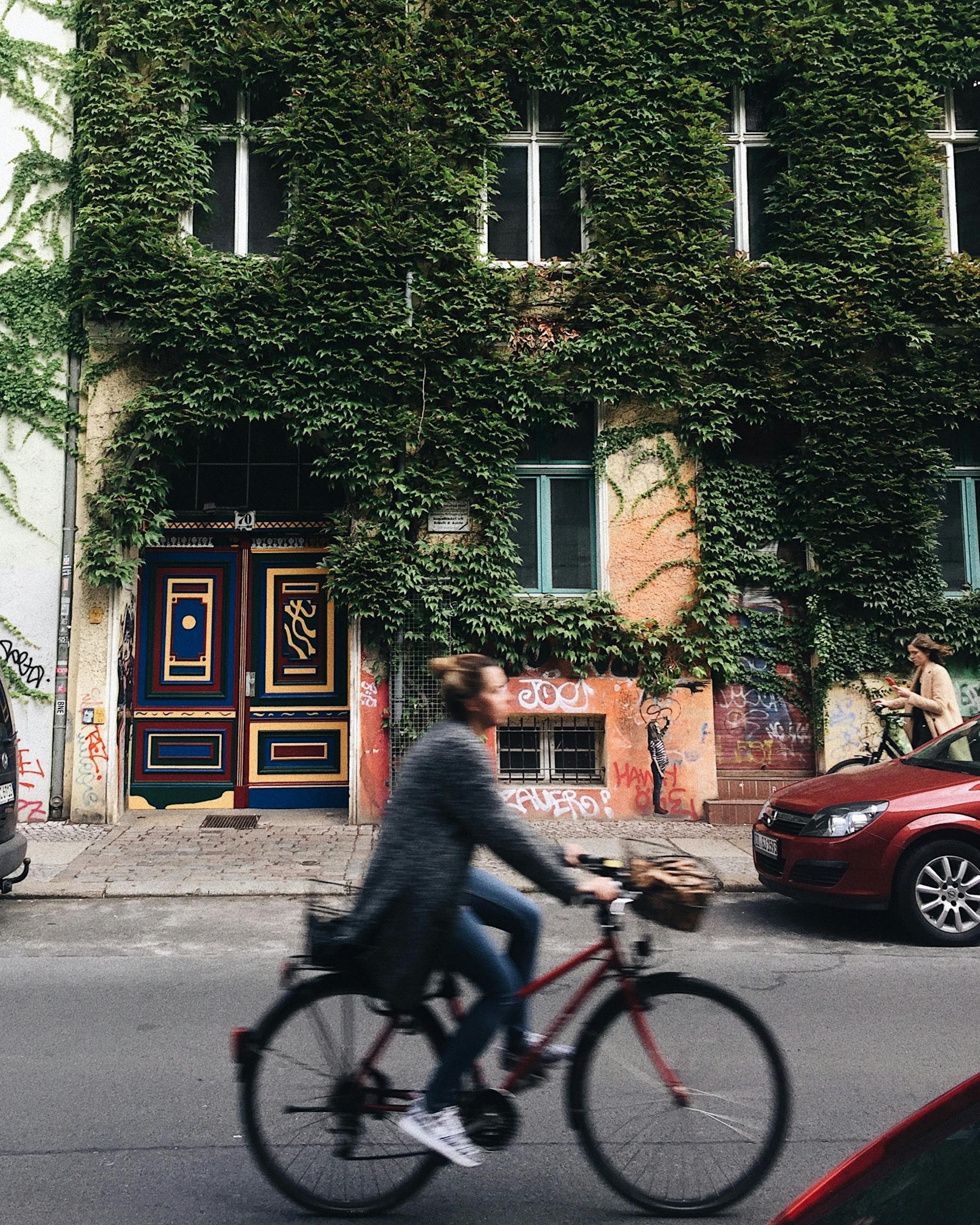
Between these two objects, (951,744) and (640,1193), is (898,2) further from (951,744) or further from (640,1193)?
(640,1193)

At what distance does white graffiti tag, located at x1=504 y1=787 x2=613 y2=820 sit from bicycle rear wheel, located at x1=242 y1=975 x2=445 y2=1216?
8058mm

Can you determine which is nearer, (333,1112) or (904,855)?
(333,1112)

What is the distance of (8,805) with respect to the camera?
737 cm

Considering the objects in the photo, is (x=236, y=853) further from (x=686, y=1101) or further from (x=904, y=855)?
(x=686, y=1101)

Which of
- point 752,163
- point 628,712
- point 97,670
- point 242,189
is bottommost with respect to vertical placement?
point 628,712

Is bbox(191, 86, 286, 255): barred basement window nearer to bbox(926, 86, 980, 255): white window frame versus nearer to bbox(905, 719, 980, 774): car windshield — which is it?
bbox(926, 86, 980, 255): white window frame

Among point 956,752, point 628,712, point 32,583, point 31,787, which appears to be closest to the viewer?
point 956,752

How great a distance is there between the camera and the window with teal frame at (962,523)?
40.3 ft

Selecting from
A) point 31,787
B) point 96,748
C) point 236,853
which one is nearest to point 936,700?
point 236,853

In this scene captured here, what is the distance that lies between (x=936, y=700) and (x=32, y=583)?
9493mm

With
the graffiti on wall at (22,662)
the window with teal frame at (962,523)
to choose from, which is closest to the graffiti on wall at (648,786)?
the window with teal frame at (962,523)

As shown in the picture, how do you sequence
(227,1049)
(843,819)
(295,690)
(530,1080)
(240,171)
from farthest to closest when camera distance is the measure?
1. (295,690)
2. (240,171)
3. (843,819)
4. (227,1049)
5. (530,1080)

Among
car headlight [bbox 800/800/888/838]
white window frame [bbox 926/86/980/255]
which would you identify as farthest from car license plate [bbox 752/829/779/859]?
white window frame [bbox 926/86/980/255]

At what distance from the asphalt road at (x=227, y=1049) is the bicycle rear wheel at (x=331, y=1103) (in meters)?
0.13
